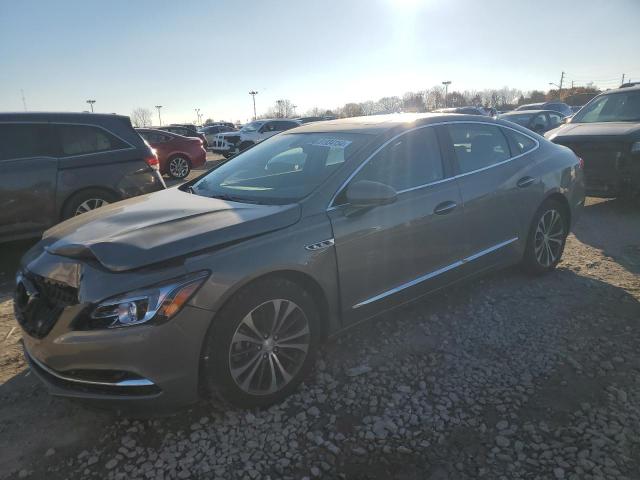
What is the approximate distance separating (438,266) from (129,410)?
2301mm

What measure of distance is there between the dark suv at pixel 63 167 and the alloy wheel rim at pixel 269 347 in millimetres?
4165

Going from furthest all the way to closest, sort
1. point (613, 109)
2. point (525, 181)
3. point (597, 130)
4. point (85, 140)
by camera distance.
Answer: point (613, 109) < point (597, 130) < point (85, 140) < point (525, 181)

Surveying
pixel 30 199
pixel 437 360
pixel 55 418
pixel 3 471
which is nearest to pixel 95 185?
pixel 30 199

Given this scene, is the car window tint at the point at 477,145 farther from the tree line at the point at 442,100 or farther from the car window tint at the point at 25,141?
the tree line at the point at 442,100

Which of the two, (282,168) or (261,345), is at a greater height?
(282,168)

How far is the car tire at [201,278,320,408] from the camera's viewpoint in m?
2.48

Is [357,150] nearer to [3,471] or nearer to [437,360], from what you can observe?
[437,360]

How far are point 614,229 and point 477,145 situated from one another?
11.2ft

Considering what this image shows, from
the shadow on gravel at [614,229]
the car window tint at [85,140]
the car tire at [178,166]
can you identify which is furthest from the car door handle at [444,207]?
the car tire at [178,166]

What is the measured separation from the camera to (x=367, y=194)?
2.92 meters

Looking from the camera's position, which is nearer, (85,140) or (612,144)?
(85,140)

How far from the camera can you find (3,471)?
2354 mm

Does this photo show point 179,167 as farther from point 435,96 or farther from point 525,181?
point 435,96

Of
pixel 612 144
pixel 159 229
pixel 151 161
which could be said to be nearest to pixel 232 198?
pixel 159 229
